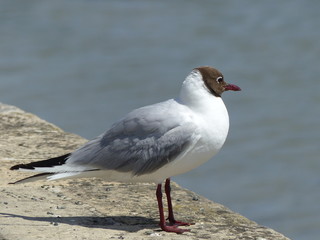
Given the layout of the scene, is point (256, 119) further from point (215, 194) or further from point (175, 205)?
point (175, 205)

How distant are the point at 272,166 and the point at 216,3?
5.44 metres

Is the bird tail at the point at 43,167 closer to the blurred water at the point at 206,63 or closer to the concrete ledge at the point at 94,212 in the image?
the concrete ledge at the point at 94,212

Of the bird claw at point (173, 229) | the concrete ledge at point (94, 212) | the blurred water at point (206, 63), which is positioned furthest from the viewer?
the blurred water at point (206, 63)

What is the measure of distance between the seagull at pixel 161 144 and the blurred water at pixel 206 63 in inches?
127

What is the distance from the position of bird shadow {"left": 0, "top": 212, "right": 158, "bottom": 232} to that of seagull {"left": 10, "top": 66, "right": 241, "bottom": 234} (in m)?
0.13

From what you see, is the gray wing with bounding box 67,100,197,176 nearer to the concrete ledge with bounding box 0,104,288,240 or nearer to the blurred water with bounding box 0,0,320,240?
the concrete ledge with bounding box 0,104,288,240

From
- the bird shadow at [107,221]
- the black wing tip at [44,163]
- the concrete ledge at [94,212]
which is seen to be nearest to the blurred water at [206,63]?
the concrete ledge at [94,212]

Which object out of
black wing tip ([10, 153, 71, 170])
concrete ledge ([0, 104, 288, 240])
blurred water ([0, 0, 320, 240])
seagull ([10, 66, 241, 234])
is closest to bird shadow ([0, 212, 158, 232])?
concrete ledge ([0, 104, 288, 240])

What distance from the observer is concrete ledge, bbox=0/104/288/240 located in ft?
14.0

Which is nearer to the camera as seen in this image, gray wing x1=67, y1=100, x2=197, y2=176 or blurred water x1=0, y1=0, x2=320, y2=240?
gray wing x1=67, y1=100, x2=197, y2=176

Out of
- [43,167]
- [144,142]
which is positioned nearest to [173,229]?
[144,142]

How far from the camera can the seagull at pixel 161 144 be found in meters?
4.32

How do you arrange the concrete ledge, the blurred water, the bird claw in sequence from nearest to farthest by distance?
the concrete ledge → the bird claw → the blurred water

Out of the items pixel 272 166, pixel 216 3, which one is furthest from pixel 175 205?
pixel 216 3
